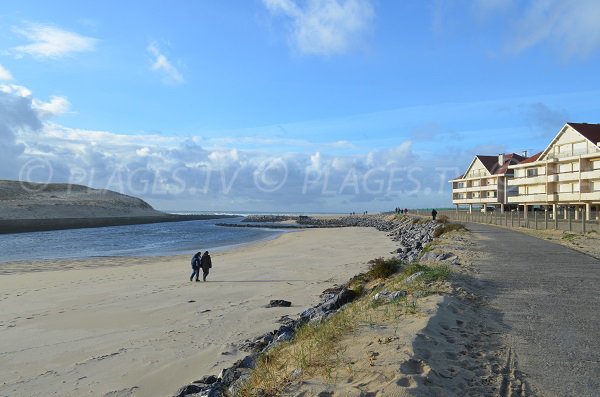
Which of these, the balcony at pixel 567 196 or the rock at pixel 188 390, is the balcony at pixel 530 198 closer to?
the balcony at pixel 567 196

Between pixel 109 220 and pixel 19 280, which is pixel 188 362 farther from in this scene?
pixel 109 220

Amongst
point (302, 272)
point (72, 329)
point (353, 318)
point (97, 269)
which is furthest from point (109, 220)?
point (353, 318)

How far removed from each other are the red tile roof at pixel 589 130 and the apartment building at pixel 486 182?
53.2 ft

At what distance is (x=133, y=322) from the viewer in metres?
11.1

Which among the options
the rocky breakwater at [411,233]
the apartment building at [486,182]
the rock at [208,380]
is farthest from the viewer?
the apartment building at [486,182]

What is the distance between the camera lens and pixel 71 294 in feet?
49.2

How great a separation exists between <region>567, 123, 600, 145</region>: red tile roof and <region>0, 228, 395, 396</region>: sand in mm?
38595

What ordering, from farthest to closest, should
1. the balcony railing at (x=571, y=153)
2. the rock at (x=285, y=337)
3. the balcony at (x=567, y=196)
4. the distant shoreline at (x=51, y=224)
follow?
the distant shoreline at (x=51, y=224) → the balcony at (x=567, y=196) → the balcony railing at (x=571, y=153) → the rock at (x=285, y=337)

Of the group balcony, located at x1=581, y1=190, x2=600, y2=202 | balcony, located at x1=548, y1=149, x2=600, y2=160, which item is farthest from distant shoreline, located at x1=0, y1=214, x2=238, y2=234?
balcony, located at x1=548, y1=149, x2=600, y2=160

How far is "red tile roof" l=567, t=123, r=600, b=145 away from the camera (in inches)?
1840

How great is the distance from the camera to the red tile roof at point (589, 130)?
46.7m

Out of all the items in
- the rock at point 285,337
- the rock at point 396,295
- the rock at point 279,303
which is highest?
the rock at point 396,295

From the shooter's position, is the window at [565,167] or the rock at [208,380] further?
the window at [565,167]

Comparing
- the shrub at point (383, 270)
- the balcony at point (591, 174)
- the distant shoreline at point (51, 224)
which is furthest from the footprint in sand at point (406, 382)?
the distant shoreline at point (51, 224)
